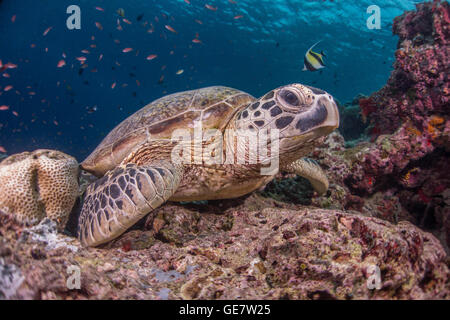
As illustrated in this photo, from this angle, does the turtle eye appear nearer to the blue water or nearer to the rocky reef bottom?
the rocky reef bottom

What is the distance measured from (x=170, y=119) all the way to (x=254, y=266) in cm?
183

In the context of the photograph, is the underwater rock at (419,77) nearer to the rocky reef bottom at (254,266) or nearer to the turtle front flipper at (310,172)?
the turtle front flipper at (310,172)

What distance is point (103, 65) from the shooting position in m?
39.8

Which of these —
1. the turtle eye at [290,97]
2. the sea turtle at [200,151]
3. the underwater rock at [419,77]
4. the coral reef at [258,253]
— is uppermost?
the underwater rock at [419,77]

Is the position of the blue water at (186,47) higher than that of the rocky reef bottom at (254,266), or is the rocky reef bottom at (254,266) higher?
the blue water at (186,47)

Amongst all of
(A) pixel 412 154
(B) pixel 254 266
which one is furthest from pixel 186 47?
(B) pixel 254 266

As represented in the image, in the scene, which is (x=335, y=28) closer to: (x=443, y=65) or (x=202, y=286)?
(x=443, y=65)

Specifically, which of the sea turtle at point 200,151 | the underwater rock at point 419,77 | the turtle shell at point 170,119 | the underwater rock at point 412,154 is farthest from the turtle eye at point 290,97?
the underwater rock at point 419,77

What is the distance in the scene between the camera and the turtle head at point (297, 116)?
1.77 m

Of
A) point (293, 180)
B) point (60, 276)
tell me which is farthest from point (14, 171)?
point (293, 180)

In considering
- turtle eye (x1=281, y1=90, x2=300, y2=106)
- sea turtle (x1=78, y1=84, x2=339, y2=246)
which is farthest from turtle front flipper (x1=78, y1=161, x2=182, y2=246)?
turtle eye (x1=281, y1=90, x2=300, y2=106)

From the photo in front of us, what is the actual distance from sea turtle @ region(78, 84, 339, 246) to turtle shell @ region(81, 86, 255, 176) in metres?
0.01

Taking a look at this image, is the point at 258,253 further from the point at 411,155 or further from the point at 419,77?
the point at 419,77

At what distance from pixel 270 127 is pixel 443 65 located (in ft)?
8.72
